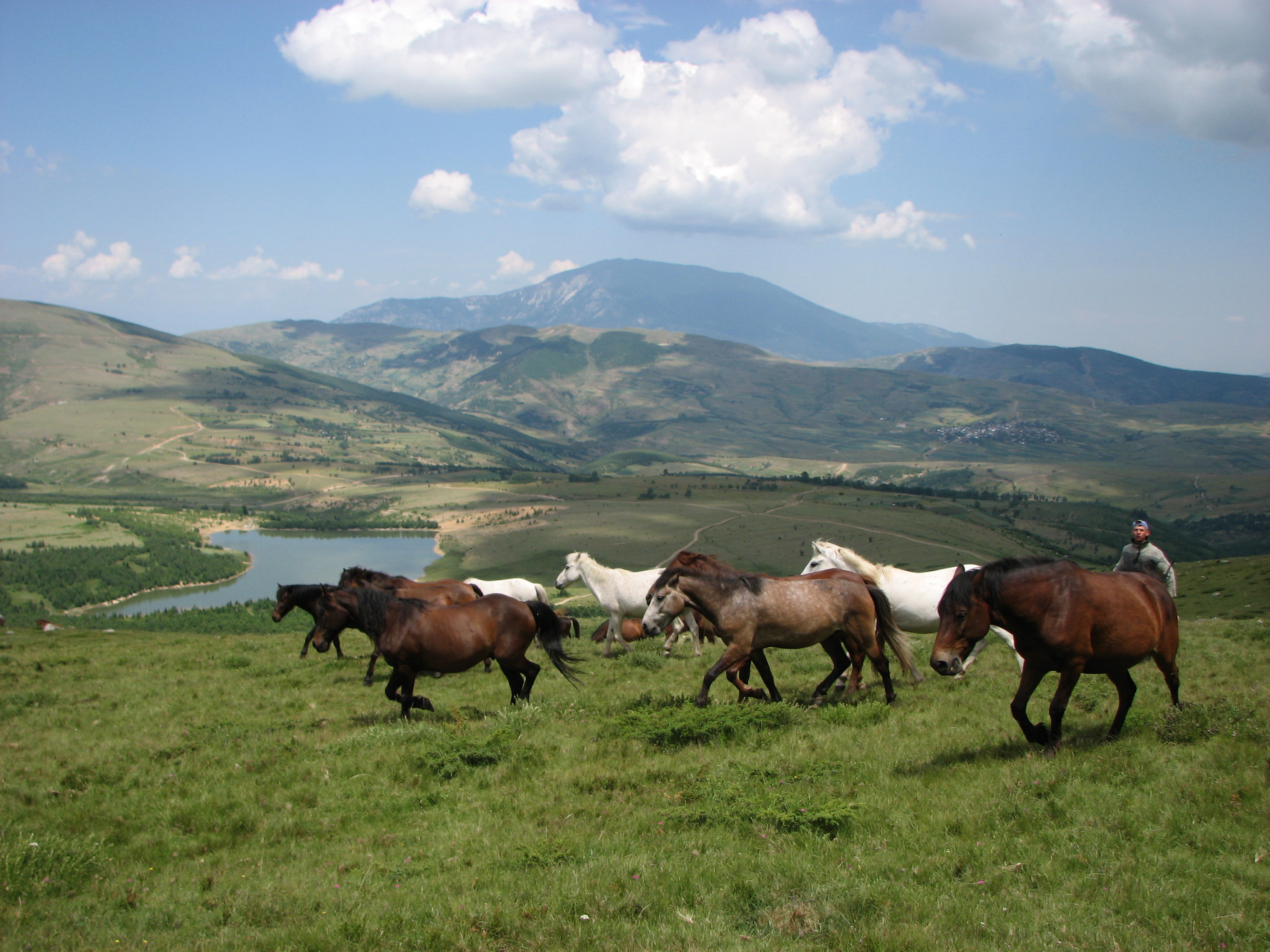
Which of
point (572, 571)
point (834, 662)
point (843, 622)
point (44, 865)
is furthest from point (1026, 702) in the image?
point (572, 571)

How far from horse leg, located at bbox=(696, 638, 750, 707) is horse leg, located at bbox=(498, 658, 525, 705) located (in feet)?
12.1

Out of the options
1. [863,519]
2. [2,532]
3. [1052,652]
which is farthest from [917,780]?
[2,532]

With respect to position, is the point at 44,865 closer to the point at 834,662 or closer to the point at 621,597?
the point at 834,662

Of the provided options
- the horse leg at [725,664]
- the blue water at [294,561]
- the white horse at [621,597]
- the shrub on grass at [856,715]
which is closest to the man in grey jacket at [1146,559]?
the shrub on grass at [856,715]

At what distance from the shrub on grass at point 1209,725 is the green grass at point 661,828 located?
3cm

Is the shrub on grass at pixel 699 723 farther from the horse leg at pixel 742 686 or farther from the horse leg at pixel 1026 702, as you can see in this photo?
the horse leg at pixel 1026 702

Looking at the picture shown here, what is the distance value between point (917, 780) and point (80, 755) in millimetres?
12979

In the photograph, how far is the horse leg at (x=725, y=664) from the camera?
1250 centimetres

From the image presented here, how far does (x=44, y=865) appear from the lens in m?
8.20

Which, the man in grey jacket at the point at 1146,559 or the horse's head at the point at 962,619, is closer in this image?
the horse's head at the point at 962,619

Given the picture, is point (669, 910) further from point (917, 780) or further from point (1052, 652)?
point (1052, 652)

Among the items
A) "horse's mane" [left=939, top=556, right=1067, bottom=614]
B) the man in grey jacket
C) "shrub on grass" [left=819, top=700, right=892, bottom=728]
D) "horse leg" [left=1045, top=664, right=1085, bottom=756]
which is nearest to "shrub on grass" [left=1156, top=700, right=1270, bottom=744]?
"horse leg" [left=1045, top=664, right=1085, bottom=756]

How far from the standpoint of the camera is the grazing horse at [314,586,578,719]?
13.9m

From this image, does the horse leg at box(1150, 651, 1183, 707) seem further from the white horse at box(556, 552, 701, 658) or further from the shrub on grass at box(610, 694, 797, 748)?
the white horse at box(556, 552, 701, 658)
